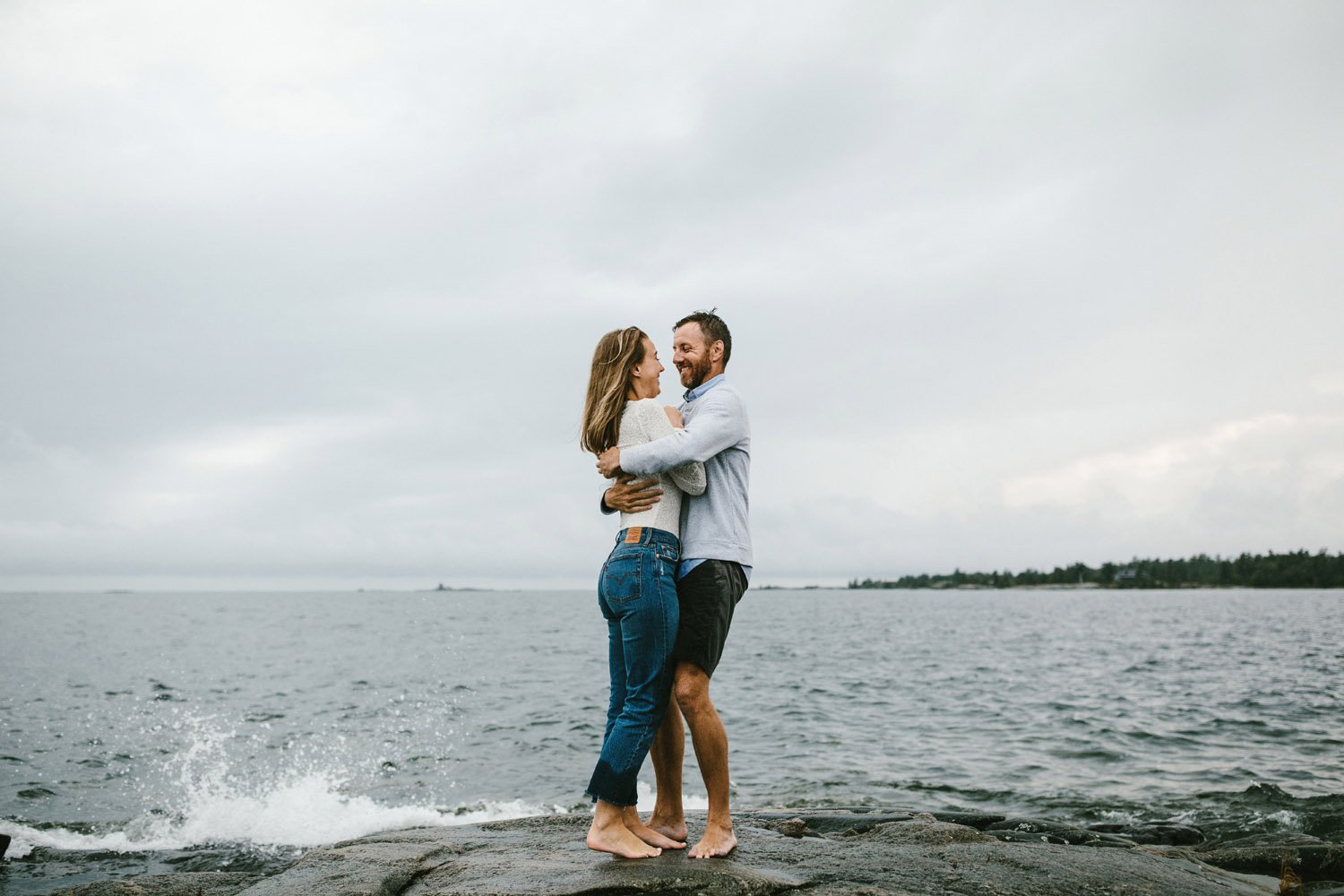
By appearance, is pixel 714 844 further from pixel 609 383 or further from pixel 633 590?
pixel 609 383

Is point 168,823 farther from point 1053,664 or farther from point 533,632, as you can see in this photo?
point 533,632

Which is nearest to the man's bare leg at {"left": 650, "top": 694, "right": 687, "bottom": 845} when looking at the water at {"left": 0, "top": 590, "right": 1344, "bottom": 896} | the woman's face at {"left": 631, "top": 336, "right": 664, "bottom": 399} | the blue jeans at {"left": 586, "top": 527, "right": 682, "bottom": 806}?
the blue jeans at {"left": 586, "top": 527, "right": 682, "bottom": 806}

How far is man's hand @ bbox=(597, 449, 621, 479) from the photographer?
5.06 metres

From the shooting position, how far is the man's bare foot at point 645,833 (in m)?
5.29

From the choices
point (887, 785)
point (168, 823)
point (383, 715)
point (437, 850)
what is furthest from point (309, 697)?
point (437, 850)

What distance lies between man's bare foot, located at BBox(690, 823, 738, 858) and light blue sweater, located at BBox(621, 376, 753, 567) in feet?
5.24

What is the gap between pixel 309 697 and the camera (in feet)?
80.7

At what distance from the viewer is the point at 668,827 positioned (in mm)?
5566

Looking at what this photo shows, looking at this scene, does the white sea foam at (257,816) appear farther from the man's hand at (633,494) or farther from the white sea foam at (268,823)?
the man's hand at (633,494)

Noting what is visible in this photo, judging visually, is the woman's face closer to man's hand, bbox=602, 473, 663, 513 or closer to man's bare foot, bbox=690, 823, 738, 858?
man's hand, bbox=602, 473, 663, 513

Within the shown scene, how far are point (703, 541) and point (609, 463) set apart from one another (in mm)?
723

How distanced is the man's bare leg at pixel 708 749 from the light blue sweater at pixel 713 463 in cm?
72

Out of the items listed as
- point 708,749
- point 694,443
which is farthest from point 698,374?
point 708,749

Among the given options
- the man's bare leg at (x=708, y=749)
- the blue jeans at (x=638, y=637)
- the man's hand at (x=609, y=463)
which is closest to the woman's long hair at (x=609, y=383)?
the man's hand at (x=609, y=463)
